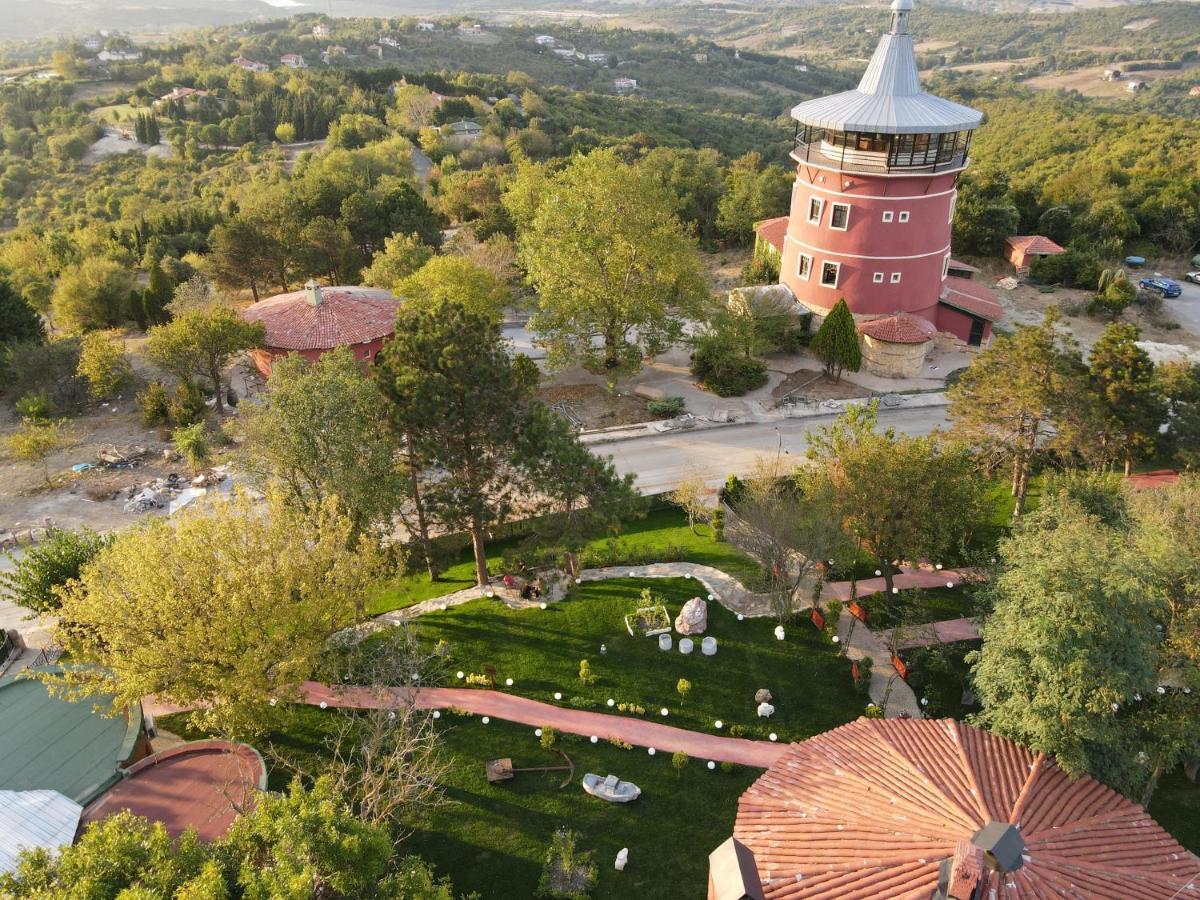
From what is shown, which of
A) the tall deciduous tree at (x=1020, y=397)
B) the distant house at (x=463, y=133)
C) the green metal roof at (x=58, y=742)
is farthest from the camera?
the distant house at (x=463, y=133)

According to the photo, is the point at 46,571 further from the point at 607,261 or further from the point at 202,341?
the point at 607,261

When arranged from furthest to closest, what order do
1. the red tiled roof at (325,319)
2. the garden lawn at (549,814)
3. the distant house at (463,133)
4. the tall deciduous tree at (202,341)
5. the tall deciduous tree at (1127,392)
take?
the distant house at (463,133)
the red tiled roof at (325,319)
the tall deciduous tree at (202,341)
the tall deciduous tree at (1127,392)
the garden lawn at (549,814)

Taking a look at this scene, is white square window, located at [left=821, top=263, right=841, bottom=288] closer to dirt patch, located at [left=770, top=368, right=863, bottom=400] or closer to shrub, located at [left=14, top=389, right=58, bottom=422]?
dirt patch, located at [left=770, top=368, right=863, bottom=400]

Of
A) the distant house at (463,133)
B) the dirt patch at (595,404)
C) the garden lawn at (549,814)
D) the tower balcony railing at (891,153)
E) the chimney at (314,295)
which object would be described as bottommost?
the garden lawn at (549,814)

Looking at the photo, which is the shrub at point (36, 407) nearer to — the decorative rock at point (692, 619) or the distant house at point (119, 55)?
the decorative rock at point (692, 619)

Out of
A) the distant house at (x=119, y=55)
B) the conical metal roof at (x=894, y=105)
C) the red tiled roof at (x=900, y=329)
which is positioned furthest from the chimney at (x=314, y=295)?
the distant house at (x=119, y=55)

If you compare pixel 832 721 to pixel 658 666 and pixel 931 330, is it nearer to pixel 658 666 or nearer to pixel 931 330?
pixel 658 666

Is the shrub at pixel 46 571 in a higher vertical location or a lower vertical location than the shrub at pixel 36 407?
higher

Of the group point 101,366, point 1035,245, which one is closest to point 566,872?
point 101,366
